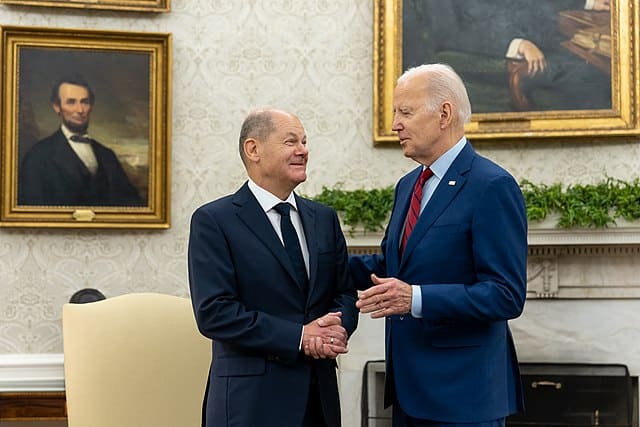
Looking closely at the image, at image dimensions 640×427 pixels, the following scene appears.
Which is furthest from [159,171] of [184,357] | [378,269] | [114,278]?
[378,269]

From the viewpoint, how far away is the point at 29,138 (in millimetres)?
4809

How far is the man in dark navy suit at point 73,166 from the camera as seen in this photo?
15.8ft

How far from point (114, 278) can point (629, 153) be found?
2664 millimetres

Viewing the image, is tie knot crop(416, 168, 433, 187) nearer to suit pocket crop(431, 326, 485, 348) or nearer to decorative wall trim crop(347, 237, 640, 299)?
suit pocket crop(431, 326, 485, 348)

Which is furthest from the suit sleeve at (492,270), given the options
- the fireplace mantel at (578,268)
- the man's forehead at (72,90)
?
the man's forehead at (72,90)

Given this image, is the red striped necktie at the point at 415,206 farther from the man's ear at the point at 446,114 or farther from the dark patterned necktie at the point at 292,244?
the dark patterned necktie at the point at 292,244

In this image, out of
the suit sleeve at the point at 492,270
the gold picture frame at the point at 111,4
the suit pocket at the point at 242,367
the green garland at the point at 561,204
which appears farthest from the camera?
the gold picture frame at the point at 111,4

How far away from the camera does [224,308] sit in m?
2.78

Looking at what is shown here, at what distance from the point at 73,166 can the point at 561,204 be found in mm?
2415

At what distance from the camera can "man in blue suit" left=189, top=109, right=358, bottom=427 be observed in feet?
9.12

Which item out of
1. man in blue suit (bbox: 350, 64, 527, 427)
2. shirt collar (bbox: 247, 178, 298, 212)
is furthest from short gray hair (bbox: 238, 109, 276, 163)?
man in blue suit (bbox: 350, 64, 527, 427)

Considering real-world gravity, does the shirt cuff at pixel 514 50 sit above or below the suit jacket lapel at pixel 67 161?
above

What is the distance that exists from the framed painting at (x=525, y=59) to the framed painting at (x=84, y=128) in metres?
1.15

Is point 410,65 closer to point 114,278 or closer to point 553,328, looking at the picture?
point 553,328
